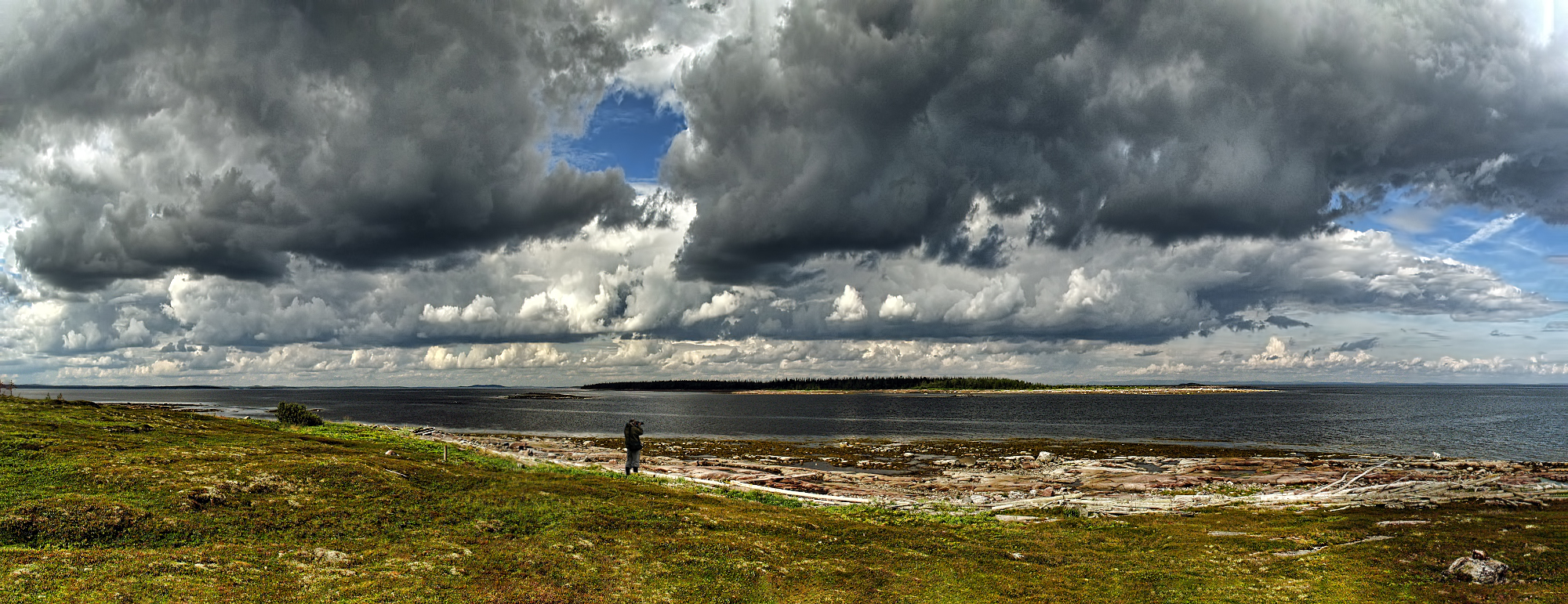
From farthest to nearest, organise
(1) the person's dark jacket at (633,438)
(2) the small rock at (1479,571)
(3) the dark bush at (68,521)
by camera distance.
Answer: (1) the person's dark jacket at (633,438), (2) the small rock at (1479,571), (3) the dark bush at (68,521)

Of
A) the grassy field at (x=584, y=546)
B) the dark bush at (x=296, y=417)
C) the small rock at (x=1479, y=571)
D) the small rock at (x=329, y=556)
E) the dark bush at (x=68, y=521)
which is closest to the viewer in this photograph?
the grassy field at (x=584, y=546)

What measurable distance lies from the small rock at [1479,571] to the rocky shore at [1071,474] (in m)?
12.4

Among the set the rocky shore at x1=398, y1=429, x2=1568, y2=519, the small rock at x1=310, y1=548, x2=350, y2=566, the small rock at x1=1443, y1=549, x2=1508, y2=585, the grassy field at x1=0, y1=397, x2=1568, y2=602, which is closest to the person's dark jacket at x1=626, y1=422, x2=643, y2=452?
the rocky shore at x1=398, y1=429, x2=1568, y2=519

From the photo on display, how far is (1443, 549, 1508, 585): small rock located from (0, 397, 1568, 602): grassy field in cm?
41

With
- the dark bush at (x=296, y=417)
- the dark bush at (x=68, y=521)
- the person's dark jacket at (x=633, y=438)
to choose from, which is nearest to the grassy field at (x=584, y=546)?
the dark bush at (x=68, y=521)

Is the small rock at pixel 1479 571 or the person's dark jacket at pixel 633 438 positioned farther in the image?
the person's dark jacket at pixel 633 438

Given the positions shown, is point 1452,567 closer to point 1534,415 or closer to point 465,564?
point 465,564

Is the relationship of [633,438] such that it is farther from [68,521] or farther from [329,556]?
[68,521]

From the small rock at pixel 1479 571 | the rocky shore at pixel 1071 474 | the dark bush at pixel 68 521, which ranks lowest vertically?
the rocky shore at pixel 1071 474

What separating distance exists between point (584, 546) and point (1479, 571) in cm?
2230

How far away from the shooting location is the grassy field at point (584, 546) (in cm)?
1543

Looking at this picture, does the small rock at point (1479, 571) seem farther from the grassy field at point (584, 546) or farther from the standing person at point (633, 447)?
→ the standing person at point (633, 447)

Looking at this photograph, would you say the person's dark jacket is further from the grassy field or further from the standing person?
the grassy field

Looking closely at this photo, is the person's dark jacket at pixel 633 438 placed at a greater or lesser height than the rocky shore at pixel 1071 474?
greater
